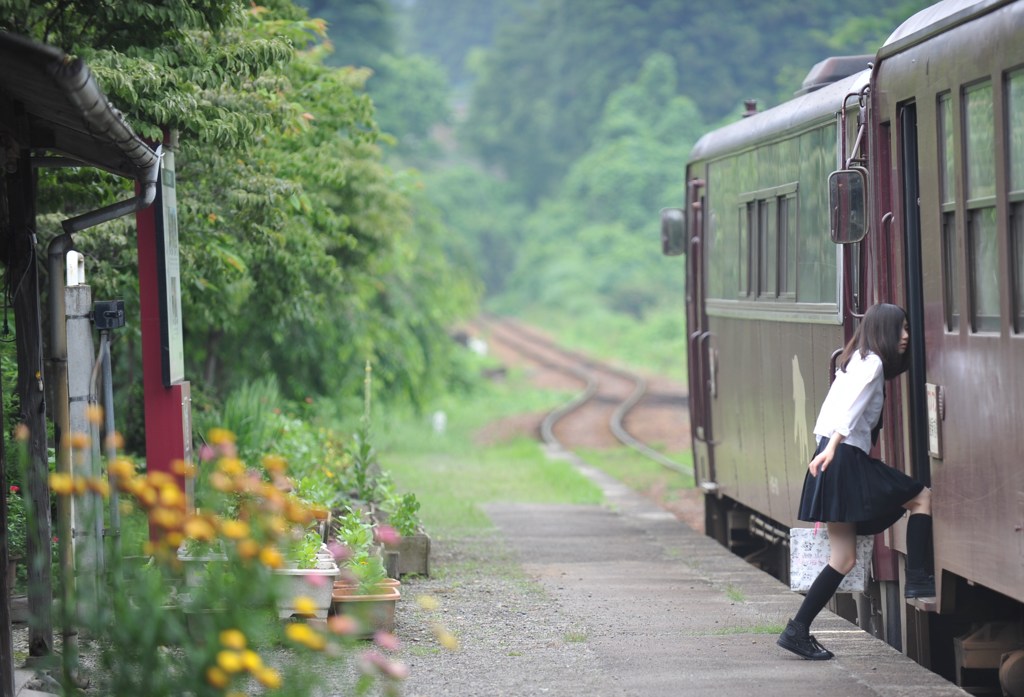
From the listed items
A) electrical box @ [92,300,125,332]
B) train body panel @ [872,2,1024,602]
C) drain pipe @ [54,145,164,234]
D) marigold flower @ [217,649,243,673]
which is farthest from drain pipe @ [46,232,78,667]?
train body panel @ [872,2,1024,602]

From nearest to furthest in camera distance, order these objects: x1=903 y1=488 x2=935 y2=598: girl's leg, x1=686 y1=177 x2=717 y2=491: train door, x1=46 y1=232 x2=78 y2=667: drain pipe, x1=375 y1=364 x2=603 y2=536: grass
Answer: x1=46 y1=232 x2=78 y2=667: drain pipe → x1=903 y1=488 x2=935 y2=598: girl's leg → x1=686 y1=177 x2=717 y2=491: train door → x1=375 y1=364 x2=603 y2=536: grass

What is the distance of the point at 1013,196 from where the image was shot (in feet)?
20.4

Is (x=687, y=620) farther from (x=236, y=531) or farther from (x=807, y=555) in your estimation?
(x=236, y=531)

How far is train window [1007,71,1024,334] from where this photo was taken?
614 centimetres

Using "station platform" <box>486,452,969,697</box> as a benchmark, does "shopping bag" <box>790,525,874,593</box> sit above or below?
above

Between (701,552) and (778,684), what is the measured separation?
5440mm

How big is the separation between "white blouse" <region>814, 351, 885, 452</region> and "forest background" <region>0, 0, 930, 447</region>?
3788 millimetres

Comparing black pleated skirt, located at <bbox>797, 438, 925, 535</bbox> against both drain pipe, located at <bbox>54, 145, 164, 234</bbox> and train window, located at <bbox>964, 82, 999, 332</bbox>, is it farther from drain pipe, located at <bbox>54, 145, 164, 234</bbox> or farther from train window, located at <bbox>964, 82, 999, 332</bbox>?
drain pipe, located at <bbox>54, 145, 164, 234</bbox>

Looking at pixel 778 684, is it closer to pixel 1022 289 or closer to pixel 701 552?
pixel 1022 289

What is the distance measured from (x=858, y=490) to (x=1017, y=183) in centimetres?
178

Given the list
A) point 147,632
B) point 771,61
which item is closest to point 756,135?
point 147,632

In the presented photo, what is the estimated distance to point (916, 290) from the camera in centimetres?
771

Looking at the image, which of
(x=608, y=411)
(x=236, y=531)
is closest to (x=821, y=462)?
(x=236, y=531)

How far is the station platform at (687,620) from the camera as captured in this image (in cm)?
711
